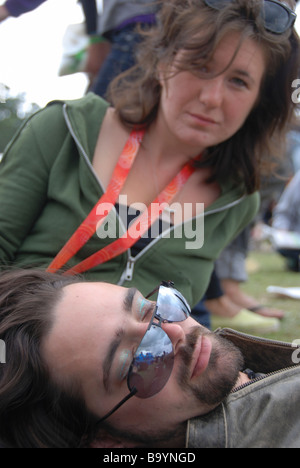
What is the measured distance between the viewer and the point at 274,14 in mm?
2225

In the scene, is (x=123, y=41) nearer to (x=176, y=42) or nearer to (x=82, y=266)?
(x=176, y=42)

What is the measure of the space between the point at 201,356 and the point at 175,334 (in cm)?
11

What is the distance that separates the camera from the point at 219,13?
7.22 ft

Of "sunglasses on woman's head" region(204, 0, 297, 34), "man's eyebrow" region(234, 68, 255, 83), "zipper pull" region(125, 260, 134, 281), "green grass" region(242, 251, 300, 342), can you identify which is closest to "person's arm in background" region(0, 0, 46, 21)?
"sunglasses on woman's head" region(204, 0, 297, 34)

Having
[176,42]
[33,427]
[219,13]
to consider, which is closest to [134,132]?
[176,42]

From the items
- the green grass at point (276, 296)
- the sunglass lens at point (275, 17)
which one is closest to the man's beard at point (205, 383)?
the sunglass lens at point (275, 17)

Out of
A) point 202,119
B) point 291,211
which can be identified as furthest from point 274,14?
point 291,211

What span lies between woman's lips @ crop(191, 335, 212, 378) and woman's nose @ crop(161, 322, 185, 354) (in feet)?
0.21

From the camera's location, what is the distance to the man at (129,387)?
1.50 m

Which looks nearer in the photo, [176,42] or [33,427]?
[33,427]

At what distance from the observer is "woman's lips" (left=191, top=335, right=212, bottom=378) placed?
157cm

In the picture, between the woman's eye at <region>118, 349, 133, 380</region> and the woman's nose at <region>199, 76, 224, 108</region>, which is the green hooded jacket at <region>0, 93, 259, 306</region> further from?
the woman's eye at <region>118, 349, 133, 380</region>

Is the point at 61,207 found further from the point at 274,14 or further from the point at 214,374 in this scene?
the point at 274,14
